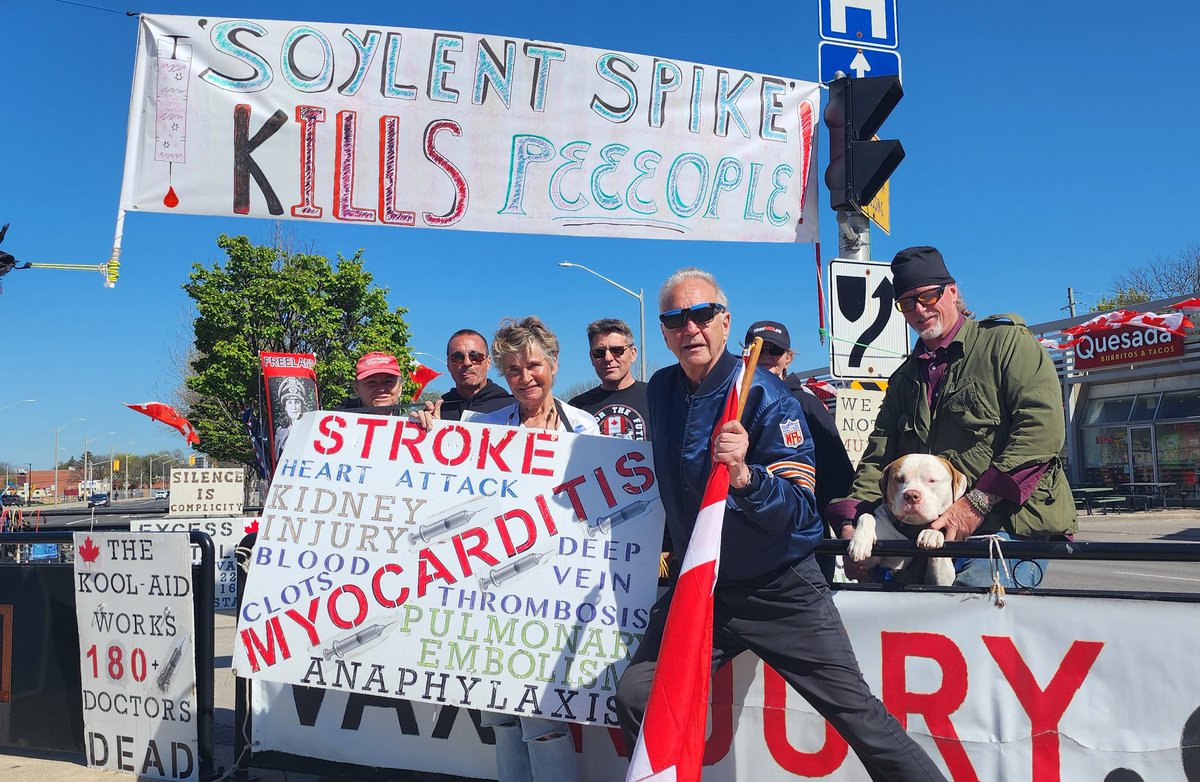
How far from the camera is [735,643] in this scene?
9.87 feet

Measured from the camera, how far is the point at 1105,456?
27031mm

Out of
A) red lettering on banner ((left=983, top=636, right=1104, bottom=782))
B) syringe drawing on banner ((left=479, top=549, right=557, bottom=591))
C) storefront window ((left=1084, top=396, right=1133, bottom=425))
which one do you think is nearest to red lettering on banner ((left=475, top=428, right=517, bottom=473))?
syringe drawing on banner ((left=479, top=549, right=557, bottom=591))

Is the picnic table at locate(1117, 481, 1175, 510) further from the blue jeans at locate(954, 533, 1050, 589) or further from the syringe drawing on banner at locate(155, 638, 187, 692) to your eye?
the syringe drawing on banner at locate(155, 638, 187, 692)

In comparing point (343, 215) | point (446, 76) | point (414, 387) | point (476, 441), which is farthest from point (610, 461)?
point (414, 387)

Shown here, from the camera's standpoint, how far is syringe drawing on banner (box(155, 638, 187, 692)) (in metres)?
4.12

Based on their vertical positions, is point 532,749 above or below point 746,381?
below

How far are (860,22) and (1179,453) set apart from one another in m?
24.4

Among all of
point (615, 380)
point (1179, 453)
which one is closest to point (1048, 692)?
point (615, 380)

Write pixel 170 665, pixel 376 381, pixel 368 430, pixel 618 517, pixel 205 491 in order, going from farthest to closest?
pixel 205 491
pixel 376 381
pixel 170 665
pixel 368 430
pixel 618 517

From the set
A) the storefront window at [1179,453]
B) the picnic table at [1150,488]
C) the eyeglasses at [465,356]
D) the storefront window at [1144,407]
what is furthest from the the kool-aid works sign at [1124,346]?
the eyeglasses at [465,356]

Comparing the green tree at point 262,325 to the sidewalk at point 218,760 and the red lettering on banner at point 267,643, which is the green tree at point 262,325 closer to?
the sidewalk at point 218,760

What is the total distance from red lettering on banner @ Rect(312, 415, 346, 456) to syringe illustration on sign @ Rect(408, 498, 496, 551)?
1.87 feet

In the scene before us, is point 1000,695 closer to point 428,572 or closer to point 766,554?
point 766,554

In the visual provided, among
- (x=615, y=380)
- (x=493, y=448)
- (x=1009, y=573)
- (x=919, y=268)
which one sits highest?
(x=919, y=268)
